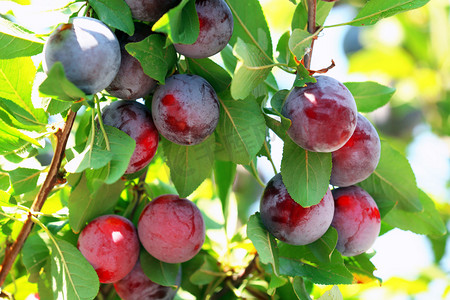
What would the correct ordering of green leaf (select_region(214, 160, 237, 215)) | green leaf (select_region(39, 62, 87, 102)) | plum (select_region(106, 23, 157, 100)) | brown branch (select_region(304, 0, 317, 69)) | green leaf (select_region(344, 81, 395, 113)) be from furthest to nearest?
green leaf (select_region(214, 160, 237, 215))
green leaf (select_region(344, 81, 395, 113))
brown branch (select_region(304, 0, 317, 69))
plum (select_region(106, 23, 157, 100))
green leaf (select_region(39, 62, 87, 102))

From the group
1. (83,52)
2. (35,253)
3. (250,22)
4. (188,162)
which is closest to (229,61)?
(250,22)

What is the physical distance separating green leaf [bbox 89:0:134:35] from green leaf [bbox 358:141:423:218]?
667mm

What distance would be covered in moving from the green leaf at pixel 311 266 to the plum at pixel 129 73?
473 mm

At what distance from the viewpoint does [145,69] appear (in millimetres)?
842

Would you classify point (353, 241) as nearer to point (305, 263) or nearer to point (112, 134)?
point (305, 263)

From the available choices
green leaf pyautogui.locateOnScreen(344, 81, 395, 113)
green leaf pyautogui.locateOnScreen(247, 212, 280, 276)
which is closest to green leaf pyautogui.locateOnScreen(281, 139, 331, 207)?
green leaf pyautogui.locateOnScreen(247, 212, 280, 276)

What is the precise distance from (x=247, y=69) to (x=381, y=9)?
33cm

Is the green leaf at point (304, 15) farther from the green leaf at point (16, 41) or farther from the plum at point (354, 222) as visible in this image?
the green leaf at point (16, 41)

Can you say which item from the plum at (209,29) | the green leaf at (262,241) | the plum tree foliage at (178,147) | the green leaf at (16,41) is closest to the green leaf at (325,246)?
the plum tree foliage at (178,147)

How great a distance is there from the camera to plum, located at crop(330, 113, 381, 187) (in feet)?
3.29

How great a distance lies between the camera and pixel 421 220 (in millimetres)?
1256

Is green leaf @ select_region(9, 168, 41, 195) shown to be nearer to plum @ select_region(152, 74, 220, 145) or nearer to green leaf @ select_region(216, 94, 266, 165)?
plum @ select_region(152, 74, 220, 145)

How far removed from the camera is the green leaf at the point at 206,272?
1.20 meters

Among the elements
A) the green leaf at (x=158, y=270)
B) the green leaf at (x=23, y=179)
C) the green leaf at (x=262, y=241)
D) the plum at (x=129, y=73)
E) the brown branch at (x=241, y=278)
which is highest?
the plum at (x=129, y=73)
